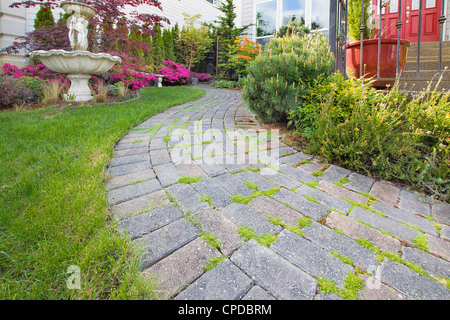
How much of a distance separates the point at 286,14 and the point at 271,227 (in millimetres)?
10878

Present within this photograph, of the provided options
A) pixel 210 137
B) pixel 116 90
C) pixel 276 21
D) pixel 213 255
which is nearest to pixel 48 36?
pixel 116 90

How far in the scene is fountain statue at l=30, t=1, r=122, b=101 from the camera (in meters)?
3.93

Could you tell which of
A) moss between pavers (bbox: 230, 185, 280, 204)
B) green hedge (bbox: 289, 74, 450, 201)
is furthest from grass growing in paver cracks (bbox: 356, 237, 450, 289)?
green hedge (bbox: 289, 74, 450, 201)

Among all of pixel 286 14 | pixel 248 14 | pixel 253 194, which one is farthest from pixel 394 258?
pixel 248 14

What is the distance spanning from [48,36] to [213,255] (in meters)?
5.66

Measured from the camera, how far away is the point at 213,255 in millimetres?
1024

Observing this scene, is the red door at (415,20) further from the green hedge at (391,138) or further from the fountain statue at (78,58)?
the fountain statue at (78,58)

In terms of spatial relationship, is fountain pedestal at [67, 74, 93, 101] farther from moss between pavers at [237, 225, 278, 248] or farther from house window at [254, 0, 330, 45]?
house window at [254, 0, 330, 45]

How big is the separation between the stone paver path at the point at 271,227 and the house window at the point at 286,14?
8.45m

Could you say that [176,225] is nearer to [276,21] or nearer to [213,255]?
[213,255]

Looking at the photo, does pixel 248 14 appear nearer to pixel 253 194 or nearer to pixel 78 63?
pixel 78 63

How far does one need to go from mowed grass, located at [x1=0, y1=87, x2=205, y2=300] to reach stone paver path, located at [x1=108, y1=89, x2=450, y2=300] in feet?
0.33

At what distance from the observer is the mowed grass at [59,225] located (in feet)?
2.78

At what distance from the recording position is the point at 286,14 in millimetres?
9789
